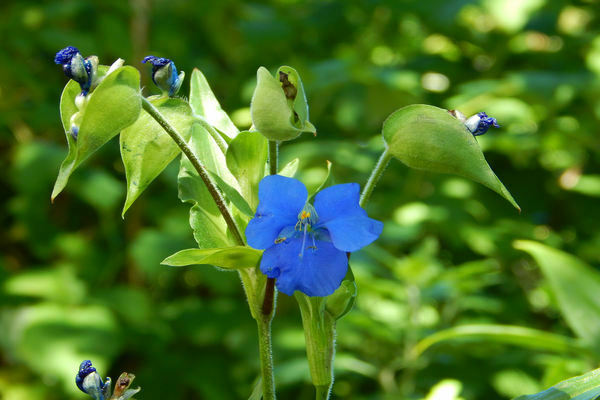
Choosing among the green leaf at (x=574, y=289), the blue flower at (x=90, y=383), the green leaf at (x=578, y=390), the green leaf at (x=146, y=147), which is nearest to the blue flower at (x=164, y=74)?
the green leaf at (x=146, y=147)

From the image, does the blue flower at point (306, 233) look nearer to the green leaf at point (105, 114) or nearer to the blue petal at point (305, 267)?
the blue petal at point (305, 267)

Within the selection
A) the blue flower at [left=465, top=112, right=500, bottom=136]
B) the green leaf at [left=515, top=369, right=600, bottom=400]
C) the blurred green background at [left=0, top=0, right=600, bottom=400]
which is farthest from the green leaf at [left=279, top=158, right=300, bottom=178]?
the blurred green background at [left=0, top=0, right=600, bottom=400]

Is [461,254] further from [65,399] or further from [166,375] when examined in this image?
[65,399]

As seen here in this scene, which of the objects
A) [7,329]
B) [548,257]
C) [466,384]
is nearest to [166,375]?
[7,329]

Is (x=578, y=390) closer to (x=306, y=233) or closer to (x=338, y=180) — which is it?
(x=306, y=233)

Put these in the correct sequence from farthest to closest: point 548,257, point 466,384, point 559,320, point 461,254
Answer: point 461,254, point 559,320, point 466,384, point 548,257

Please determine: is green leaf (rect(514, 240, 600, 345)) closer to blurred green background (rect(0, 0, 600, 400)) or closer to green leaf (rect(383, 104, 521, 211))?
blurred green background (rect(0, 0, 600, 400))

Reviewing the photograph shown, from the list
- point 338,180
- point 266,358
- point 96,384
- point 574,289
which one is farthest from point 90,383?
point 338,180
